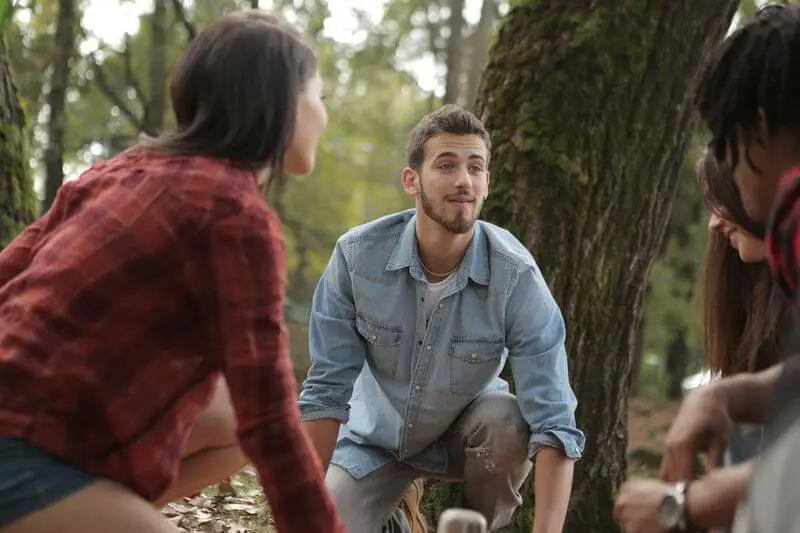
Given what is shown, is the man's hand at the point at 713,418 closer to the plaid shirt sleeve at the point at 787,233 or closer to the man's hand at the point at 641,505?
the man's hand at the point at 641,505

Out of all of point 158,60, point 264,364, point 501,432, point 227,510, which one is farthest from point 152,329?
point 158,60

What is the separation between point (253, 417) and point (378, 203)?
2001 cm

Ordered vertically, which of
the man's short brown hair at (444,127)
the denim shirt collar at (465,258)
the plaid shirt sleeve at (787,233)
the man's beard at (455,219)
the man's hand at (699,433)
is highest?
the man's short brown hair at (444,127)

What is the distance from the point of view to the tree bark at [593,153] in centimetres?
412

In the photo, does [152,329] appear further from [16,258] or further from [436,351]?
[436,351]

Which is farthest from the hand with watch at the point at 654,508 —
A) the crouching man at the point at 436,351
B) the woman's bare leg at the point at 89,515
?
the crouching man at the point at 436,351

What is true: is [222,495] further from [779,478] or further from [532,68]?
[779,478]

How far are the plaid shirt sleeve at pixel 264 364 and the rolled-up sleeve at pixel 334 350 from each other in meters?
1.49

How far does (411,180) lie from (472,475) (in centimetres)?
114

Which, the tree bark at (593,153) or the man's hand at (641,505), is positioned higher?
the tree bark at (593,153)

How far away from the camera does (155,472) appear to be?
75.0 inches

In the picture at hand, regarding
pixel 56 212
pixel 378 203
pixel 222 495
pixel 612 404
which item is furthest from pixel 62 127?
pixel 378 203

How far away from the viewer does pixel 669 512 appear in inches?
72.4

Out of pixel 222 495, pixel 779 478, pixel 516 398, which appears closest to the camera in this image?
pixel 779 478
